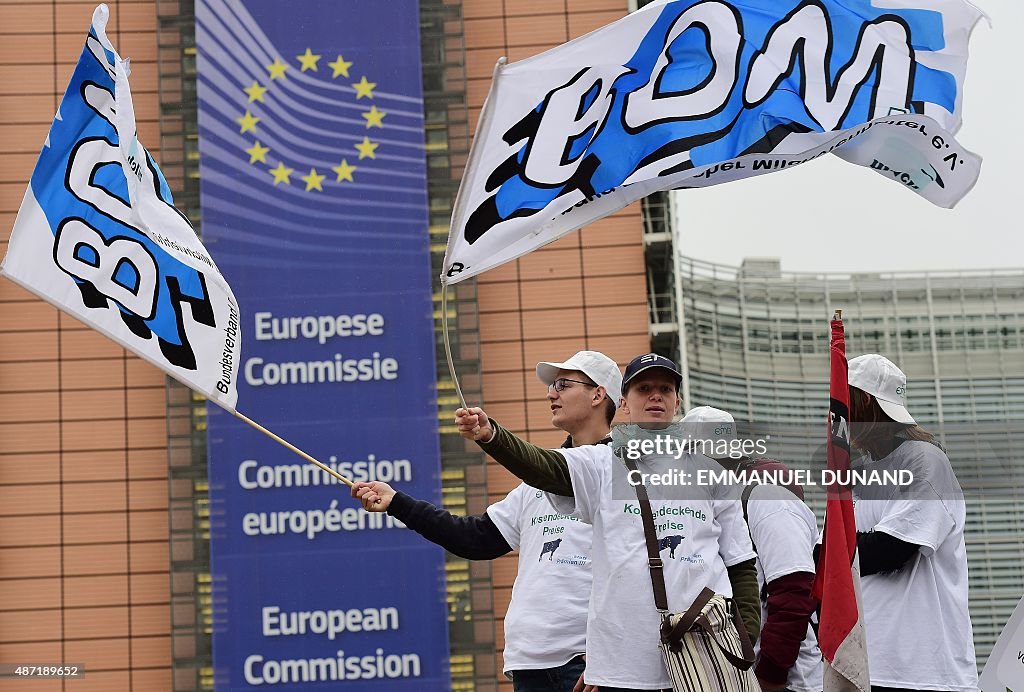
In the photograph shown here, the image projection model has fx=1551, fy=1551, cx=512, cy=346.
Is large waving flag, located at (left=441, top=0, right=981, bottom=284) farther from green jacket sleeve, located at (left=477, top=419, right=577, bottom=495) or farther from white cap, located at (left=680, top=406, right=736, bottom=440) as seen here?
green jacket sleeve, located at (left=477, top=419, right=577, bottom=495)

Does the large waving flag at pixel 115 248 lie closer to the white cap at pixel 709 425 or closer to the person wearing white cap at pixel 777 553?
the white cap at pixel 709 425

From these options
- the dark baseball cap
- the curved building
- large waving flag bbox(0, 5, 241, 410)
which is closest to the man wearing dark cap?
the dark baseball cap

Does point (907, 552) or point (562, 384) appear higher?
point (562, 384)

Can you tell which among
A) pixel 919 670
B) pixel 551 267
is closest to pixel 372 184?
pixel 551 267

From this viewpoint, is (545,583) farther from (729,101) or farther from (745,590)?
(729,101)

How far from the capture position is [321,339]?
14.8 m

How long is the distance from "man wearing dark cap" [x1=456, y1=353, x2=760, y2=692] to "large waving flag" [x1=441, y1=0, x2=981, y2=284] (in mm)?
988

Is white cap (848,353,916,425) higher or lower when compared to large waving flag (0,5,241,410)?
lower

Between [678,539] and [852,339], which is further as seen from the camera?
[852,339]

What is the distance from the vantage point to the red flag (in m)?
4.48

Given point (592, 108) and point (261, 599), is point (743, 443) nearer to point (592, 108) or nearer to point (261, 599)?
point (592, 108)

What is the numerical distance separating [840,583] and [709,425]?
0.73 meters

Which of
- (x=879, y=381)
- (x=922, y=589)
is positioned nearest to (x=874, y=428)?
(x=879, y=381)

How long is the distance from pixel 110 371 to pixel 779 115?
11253 millimetres
